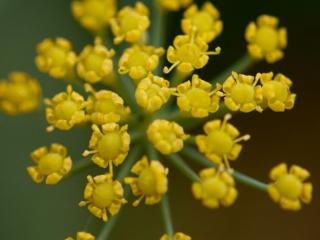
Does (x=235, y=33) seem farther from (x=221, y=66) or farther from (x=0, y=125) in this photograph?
(x=0, y=125)

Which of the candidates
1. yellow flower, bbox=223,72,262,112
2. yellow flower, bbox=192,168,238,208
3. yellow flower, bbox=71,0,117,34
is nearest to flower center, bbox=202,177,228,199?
yellow flower, bbox=192,168,238,208

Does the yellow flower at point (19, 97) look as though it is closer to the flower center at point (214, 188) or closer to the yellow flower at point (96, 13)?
the yellow flower at point (96, 13)

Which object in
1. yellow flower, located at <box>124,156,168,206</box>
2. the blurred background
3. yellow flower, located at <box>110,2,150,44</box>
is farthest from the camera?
the blurred background

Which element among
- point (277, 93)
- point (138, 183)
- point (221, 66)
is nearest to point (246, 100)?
point (277, 93)

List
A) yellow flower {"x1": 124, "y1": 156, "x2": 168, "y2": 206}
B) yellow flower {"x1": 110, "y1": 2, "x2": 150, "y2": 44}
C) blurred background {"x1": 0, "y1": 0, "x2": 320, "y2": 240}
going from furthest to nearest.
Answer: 1. blurred background {"x1": 0, "y1": 0, "x2": 320, "y2": 240}
2. yellow flower {"x1": 110, "y1": 2, "x2": 150, "y2": 44}
3. yellow flower {"x1": 124, "y1": 156, "x2": 168, "y2": 206}

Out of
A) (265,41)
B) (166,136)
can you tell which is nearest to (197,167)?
(265,41)

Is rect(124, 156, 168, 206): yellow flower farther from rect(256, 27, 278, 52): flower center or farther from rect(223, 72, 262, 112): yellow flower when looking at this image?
rect(256, 27, 278, 52): flower center

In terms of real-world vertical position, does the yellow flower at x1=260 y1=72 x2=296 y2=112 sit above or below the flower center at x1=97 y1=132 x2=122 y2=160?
below

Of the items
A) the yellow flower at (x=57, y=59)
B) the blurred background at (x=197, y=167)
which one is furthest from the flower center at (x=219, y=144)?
the blurred background at (x=197, y=167)
